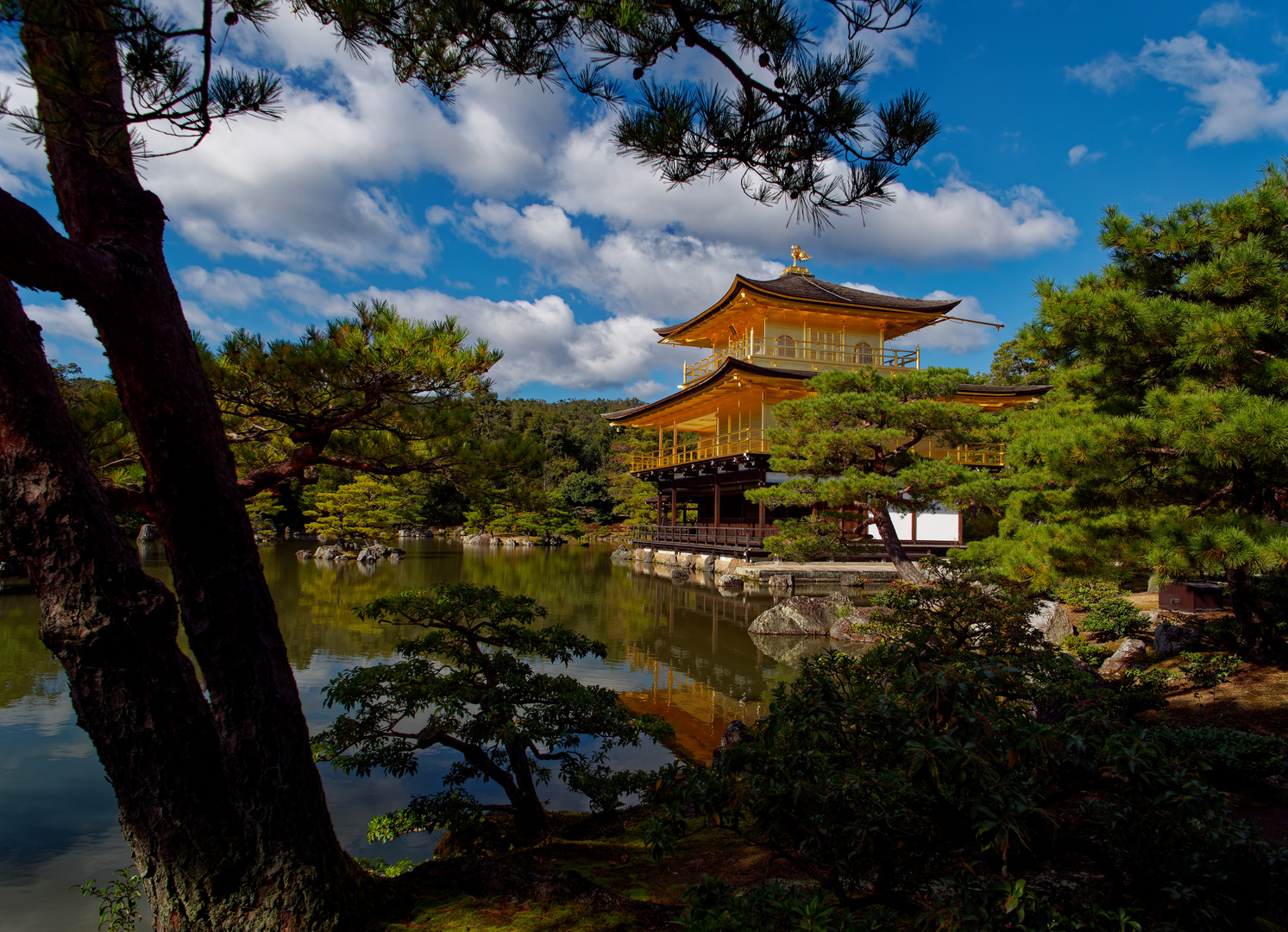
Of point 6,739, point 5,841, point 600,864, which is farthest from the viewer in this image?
point 6,739

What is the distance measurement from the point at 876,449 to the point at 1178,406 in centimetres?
469

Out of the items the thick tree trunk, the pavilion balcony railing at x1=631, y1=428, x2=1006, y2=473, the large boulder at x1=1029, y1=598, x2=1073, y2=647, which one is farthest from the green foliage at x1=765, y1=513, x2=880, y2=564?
the thick tree trunk

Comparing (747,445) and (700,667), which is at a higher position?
(747,445)

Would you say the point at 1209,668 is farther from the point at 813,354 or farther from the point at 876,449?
A: the point at 813,354

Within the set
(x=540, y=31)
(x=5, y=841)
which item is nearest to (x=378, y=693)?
(x=5, y=841)

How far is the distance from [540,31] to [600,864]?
10.9 feet

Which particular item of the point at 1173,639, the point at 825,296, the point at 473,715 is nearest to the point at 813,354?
the point at 825,296

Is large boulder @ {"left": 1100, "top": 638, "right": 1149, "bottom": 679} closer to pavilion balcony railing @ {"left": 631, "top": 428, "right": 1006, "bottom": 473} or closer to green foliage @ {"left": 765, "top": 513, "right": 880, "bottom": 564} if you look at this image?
green foliage @ {"left": 765, "top": 513, "right": 880, "bottom": 564}

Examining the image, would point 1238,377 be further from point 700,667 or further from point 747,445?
point 747,445

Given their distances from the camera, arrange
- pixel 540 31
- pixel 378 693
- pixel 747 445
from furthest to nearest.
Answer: pixel 747 445, pixel 378 693, pixel 540 31

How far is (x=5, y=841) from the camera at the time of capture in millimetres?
3545

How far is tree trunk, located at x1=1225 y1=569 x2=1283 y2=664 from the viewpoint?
16.7ft

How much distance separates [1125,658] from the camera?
5801mm

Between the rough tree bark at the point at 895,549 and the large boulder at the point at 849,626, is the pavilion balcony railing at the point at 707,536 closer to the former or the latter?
the large boulder at the point at 849,626
